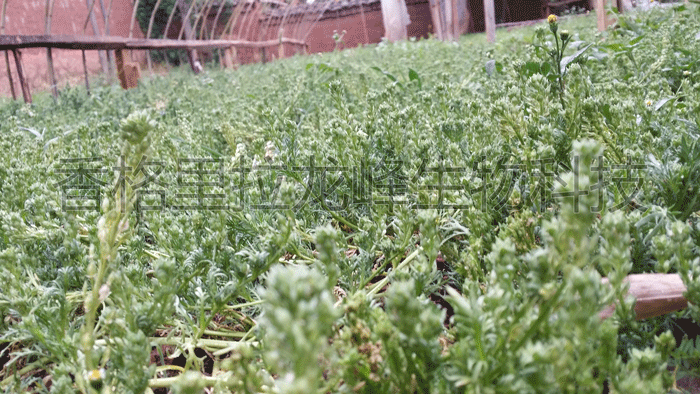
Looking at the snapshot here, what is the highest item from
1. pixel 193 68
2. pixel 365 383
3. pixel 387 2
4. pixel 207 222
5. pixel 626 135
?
pixel 387 2

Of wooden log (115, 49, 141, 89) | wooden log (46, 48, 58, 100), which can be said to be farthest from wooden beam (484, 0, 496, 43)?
wooden log (46, 48, 58, 100)

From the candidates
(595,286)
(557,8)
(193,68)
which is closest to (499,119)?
(595,286)

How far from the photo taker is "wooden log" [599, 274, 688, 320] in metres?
1.05

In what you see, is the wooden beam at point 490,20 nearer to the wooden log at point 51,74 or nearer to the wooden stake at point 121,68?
the wooden stake at point 121,68

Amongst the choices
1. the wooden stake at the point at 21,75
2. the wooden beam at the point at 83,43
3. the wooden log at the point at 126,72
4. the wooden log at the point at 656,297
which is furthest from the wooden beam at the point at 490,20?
→ the wooden log at the point at 656,297

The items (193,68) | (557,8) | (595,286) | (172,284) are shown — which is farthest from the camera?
(557,8)

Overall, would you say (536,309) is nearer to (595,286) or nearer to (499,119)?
(595,286)

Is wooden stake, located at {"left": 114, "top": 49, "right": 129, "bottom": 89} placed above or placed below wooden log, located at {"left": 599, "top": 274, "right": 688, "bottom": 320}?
above

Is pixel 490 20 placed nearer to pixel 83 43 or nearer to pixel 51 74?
pixel 83 43

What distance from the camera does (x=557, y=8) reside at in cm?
2294

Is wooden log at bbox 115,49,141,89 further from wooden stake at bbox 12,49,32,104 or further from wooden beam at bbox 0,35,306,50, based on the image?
wooden stake at bbox 12,49,32,104

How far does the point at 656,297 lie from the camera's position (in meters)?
1.05

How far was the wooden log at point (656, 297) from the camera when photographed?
1.05 metres

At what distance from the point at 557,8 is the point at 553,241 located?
25.0 metres
